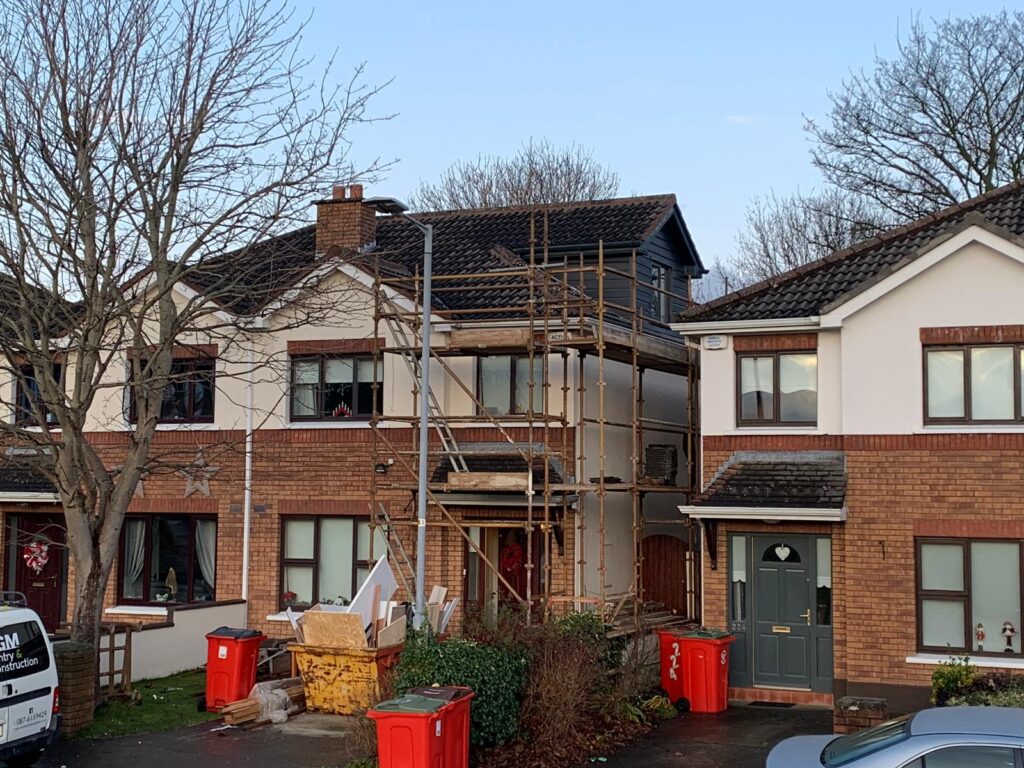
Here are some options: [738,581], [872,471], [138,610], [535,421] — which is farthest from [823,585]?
[138,610]

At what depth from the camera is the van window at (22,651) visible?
42.1 feet

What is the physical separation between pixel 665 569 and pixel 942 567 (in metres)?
6.37

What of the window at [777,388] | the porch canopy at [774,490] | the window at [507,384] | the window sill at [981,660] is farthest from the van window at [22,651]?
the window sill at [981,660]

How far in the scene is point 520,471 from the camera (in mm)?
19281

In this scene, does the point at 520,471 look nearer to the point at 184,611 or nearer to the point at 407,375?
the point at 407,375

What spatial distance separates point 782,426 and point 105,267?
33.5ft

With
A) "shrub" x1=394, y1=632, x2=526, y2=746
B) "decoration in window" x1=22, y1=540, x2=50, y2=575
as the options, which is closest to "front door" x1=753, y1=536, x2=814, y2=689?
"shrub" x1=394, y1=632, x2=526, y2=746

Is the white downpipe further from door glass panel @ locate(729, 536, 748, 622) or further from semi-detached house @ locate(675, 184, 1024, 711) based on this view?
door glass panel @ locate(729, 536, 748, 622)

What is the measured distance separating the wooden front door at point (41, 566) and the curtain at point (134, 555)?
57.2 inches

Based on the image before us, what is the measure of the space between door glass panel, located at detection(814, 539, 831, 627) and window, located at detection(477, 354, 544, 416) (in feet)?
17.4

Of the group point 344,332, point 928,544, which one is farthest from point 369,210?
point 928,544

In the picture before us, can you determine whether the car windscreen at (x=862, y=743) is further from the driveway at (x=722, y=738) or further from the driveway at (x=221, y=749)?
the driveway at (x=221, y=749)

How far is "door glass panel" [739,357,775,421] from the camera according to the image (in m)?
18.7

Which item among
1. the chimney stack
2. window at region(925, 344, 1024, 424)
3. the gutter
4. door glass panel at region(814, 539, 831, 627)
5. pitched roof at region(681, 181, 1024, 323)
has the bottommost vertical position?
door glass panel at region(814, 539, 831, 627)
